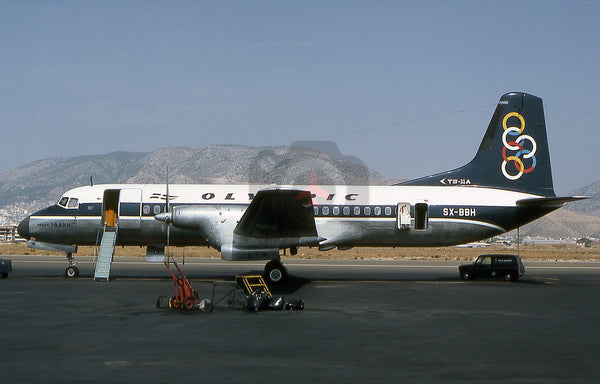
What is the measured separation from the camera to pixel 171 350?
41.0 feet

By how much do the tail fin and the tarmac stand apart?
8209 mm

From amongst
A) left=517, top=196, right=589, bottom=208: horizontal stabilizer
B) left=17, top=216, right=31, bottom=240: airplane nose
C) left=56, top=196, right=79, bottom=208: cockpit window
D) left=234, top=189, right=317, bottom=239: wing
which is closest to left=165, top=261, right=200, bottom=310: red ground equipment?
left=234, top=189, right=317, bottom=239: wing

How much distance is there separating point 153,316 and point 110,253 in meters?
12.0

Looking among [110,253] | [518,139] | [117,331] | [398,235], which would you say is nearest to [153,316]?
[117,331]

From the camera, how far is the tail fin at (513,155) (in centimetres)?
3158

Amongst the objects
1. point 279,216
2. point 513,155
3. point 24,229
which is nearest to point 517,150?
point 513,155

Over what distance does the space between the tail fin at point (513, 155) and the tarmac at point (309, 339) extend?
821 cm

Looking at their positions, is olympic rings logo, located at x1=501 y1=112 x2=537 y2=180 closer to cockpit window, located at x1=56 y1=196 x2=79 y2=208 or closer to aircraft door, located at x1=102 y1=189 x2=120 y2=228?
aircraft door, located at x1=102 y1=189 x2=120 y2=228

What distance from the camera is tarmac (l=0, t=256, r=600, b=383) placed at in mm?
10617

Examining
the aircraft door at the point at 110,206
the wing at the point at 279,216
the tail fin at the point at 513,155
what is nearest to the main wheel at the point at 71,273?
the aircraft door at the point at 110,206

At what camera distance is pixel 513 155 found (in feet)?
104

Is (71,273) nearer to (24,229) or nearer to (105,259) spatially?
(105,259)

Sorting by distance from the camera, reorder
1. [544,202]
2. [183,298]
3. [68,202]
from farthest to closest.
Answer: [68,202]
[544,202]
[183,298]

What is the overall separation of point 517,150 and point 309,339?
2133cm
